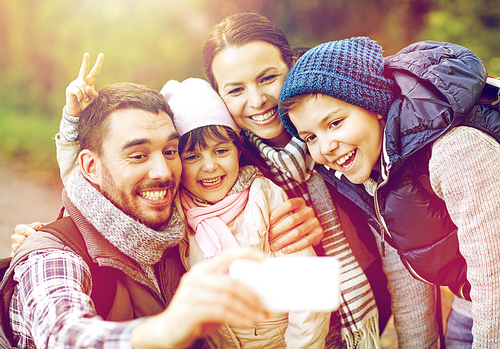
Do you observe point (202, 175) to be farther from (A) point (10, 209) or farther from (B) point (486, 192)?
(A) point (10, 209)

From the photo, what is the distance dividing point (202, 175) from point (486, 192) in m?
1.09

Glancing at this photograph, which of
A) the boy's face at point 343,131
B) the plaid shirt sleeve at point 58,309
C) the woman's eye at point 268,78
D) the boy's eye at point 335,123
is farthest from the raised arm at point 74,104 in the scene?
the boy's eye at point 335,123

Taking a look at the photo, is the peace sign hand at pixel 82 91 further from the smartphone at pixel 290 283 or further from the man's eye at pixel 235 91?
the smartphone at pixel 290 283

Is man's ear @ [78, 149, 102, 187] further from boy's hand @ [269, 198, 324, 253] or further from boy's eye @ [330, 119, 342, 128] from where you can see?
boy's eye @ [330, 119, 342, 128]

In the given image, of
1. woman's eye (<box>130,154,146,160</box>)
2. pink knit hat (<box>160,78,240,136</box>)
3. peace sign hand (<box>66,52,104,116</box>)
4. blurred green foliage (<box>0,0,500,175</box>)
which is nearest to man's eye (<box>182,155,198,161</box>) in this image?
pink knit hat (<box>160,78,240,136</box>)

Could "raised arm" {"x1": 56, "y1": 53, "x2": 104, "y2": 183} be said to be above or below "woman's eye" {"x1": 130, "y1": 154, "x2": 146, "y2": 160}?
above

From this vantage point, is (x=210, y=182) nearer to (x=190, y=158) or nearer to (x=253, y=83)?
(x=190, y=158)

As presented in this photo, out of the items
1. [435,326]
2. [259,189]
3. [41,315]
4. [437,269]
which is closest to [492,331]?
[437,269]

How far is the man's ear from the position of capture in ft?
4.66

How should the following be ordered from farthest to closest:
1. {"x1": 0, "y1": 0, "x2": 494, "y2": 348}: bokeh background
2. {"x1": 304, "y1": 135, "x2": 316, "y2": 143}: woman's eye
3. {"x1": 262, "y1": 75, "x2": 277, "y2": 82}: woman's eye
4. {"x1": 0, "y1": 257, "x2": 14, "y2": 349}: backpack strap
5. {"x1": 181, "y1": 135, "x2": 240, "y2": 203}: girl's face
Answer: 1. {"x1": 0, "y1": 0, "x2": 494, "y2": 348}: bokeh background
2. {"x1": 262, "y1": 75, "x2": 277, "y2": 82}: woman's eye
3. {"x1": 181, "y1": 135, "x2": 240, "y2": 203}: girl's face
4. {"x1": 304, "y1": 135, "x2": 316, "y2": 143}: woman's eye
5. {"x1": 0, "y1": 257, "x2": 14, "y2": 349}: backpack strap

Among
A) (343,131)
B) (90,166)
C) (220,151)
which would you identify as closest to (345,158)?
(343,131)

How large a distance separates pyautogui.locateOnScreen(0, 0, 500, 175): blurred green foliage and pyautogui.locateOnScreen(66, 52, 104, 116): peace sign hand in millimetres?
2093

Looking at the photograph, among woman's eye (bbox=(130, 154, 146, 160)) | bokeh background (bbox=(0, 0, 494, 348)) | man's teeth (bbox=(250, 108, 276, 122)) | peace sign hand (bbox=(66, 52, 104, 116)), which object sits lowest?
woman's eye (bbox=(130, 154, 146, 160))

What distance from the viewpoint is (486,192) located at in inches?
42.5
